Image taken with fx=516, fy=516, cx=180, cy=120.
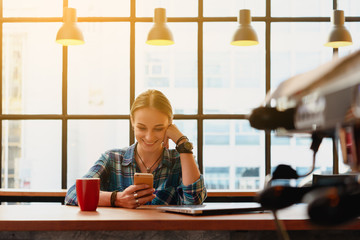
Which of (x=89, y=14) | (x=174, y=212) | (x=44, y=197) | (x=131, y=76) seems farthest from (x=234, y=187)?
(x=174, y=212)

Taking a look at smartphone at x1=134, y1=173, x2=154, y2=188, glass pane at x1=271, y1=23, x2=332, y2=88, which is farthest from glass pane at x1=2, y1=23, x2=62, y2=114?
smartphone at x1=134, y1=173, x2=154, y2=188

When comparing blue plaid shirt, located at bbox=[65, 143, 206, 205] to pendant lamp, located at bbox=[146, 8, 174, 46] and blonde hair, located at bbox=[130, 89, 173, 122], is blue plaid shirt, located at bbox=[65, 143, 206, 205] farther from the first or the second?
pendant lamp, located at bbox=[146, 8, 174, 46]

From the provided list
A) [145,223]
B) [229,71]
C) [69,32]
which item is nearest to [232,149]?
[229,71]

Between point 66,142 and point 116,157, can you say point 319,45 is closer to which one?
point 66,142

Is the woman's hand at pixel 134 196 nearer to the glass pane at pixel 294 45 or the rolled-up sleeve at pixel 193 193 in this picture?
the rolled-up sleeve at pixel 193 193

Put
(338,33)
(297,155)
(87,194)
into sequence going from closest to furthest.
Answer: (87,194)
(338,33)
(297,155)

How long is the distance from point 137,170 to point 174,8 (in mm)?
2472

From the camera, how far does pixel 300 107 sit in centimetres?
55

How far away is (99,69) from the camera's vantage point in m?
4.50

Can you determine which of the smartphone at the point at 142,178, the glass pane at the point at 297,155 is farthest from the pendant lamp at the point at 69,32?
the smartphone at the point at 142,178

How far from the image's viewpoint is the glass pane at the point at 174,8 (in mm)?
Answer: 4500

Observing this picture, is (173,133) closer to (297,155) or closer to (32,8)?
(297,155)

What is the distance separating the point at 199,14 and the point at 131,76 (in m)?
0.80

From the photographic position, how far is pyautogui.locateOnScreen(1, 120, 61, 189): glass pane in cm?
446
